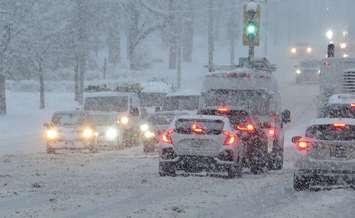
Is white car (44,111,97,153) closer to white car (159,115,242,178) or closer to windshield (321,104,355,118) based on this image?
white car (159,115,242,178)

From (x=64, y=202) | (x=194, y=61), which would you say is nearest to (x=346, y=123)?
(x=64, y=202)

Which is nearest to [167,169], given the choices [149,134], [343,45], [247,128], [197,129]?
[197,129]

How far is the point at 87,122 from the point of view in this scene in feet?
98.4

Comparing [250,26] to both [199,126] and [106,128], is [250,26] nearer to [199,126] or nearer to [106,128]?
[106,128]

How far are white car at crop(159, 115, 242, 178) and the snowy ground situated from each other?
28cm

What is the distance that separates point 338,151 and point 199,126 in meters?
3.80

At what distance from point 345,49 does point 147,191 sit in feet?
206

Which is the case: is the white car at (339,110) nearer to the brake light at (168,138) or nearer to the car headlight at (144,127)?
the brake light at (168,138)

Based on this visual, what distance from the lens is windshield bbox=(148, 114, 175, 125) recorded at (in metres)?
28.8

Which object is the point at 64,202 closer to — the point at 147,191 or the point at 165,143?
the point at 147,191

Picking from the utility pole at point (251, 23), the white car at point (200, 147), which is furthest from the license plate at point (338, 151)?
the utility pole at point (251, 23)

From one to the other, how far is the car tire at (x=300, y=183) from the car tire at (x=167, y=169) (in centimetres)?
331

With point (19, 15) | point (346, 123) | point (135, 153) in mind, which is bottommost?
point (135, 153)

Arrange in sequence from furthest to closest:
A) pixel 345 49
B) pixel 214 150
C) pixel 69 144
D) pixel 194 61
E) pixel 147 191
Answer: pixel 194 61 → pixel 345 49 → pixel 69 144 → pixel 214 150 → pixel 147 191
